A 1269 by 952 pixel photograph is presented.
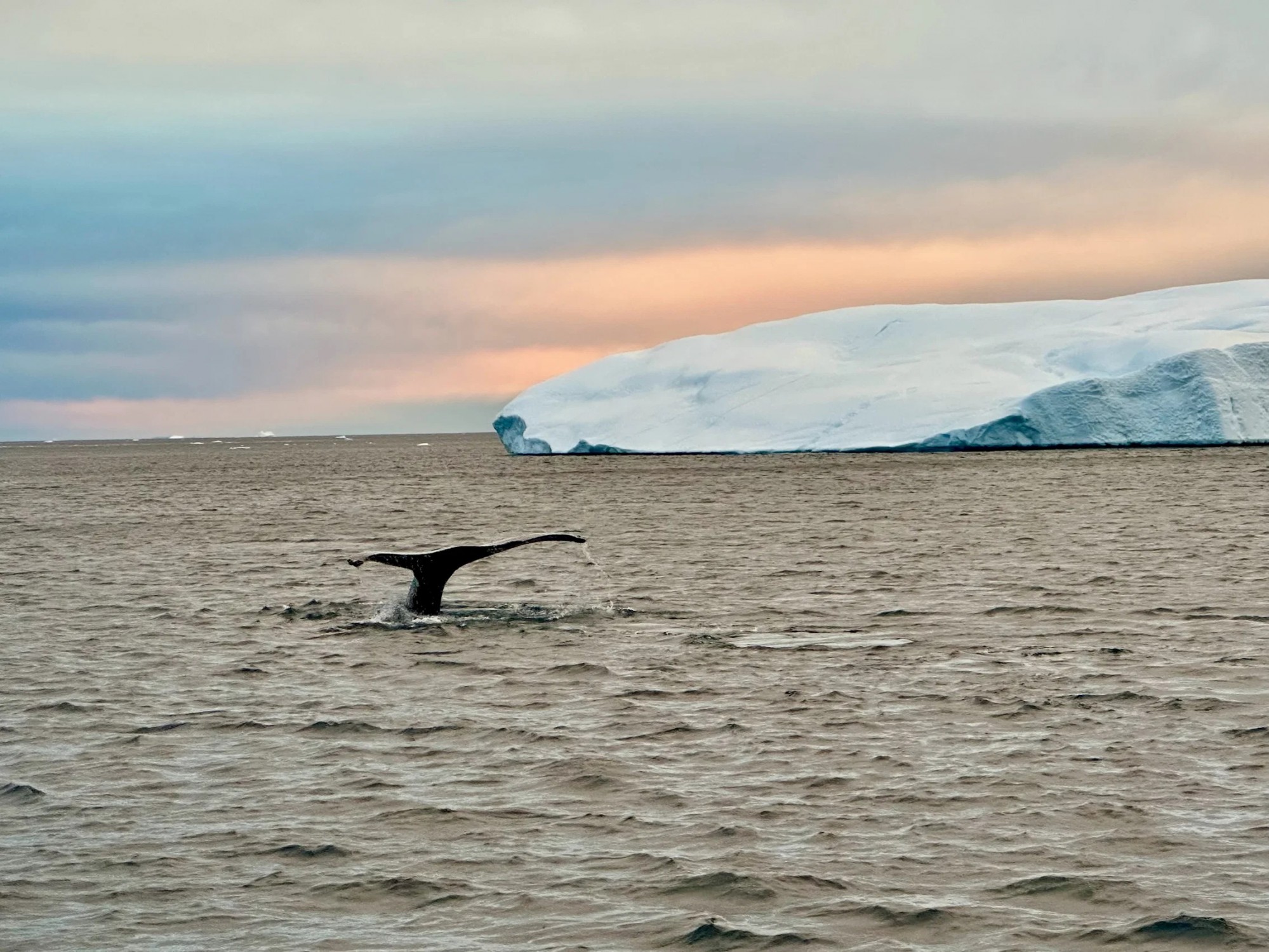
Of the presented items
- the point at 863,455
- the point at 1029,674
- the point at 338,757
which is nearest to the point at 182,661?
the point at 338,757

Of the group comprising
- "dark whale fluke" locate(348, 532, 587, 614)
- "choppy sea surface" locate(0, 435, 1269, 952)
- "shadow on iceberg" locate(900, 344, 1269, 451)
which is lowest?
"choppy sea surface" locate(0, 435, 1269, 952)

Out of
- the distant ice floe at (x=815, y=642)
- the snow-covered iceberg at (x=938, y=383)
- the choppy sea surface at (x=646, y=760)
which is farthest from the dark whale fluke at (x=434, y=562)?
the snow-covered iceberg at (x=938, y=383)

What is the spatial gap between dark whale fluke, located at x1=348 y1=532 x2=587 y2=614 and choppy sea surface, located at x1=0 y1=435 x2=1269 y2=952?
1.72 ft

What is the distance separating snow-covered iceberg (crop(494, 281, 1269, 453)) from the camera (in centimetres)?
8100

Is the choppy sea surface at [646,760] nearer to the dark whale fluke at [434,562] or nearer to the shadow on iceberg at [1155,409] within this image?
the dark whale fluke at [434,562]

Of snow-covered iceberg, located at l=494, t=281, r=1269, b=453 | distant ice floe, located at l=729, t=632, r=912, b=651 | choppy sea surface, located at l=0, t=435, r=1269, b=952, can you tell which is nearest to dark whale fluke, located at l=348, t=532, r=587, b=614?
choppy sea surface, located at l=0, t=435, r=1269, b=952

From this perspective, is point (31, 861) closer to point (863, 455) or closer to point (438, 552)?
point (438, 552)

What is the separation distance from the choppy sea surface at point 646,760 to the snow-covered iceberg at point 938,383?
56.5 m

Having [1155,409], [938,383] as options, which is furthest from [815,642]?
[938,383]

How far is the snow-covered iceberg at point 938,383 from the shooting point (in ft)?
266

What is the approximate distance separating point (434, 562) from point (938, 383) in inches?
2871

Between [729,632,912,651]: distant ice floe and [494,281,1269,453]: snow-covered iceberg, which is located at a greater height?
[494,281,1269,453]: snow-covered iceberg

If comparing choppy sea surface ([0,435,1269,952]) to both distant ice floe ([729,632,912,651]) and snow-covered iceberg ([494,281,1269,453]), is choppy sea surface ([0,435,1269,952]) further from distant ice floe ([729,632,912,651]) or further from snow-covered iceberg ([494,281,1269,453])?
snow-covered iceberg ([494,281,1269,453])

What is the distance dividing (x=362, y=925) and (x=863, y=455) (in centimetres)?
10407
